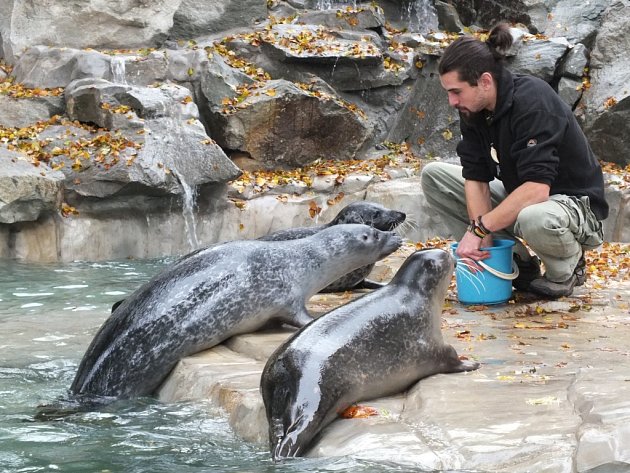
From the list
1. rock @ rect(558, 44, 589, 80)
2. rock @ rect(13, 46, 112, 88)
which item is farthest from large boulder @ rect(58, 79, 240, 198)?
rock @ rect(558, 44, 589, 80)

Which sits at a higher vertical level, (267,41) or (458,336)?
(267,41)

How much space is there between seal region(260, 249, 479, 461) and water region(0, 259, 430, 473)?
7.7 inches

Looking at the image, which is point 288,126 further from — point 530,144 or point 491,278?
point 530,144

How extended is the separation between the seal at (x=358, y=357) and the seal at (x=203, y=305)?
982mm

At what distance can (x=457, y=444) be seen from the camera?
334 cm

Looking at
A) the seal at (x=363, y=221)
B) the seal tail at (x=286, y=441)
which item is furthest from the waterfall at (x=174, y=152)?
the seal tail at (x=286, y=441)

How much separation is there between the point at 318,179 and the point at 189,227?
79.3 inches

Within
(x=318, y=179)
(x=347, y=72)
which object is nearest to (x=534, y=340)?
(x=318, y=179)

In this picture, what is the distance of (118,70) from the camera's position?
40.8 ft

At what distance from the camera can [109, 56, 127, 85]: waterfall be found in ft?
40.7

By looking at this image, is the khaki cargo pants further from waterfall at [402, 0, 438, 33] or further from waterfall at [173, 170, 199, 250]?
waterfall at [402, 0, 438, 33]

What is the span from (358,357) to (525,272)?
258cm

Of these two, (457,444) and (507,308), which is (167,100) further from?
(457,444)

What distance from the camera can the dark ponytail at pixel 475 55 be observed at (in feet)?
17.3
